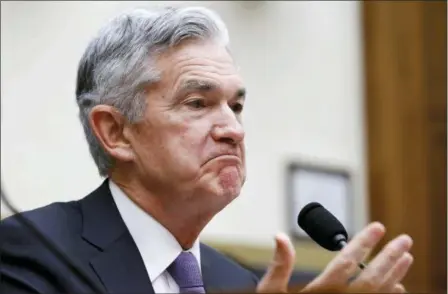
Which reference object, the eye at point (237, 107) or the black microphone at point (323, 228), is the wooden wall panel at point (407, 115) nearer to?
the eye at point (237, 107)

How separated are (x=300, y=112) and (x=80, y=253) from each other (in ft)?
5.08

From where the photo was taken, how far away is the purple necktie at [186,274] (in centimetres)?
173

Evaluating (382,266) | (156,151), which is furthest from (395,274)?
(156,151)

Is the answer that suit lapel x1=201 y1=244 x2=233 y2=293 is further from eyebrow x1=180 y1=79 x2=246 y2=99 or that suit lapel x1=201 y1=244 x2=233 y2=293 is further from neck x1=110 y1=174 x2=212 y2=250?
eyebrow x1=180 y1=79 x2=246 y2=99

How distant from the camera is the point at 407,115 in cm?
355

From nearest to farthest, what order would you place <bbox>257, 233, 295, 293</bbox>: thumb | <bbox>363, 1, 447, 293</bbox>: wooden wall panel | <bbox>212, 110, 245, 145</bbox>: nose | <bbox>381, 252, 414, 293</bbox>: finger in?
1. <bbox>257, 233, 295, 293</bbox>: thumb
2. <bbox>381, 252, 414, 293</bbox>: finger
3. <bbox>212, 110, 245, 145</bbox>: nose
4. <bbox>363, 1, 447, 293</bbox>: wooden wall panel

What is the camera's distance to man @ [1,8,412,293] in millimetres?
1742

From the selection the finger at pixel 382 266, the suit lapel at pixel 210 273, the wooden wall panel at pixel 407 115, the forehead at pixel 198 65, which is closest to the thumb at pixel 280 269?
the finger at pixel 382 266

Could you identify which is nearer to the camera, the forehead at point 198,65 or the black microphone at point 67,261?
the black microphone at point 67,261

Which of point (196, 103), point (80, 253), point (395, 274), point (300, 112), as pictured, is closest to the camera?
point (395, 274)

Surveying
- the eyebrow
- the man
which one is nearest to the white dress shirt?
the man

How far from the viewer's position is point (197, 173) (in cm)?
176

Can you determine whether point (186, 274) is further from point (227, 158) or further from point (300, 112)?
point (300, 112)

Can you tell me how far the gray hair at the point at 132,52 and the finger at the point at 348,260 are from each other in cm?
49
